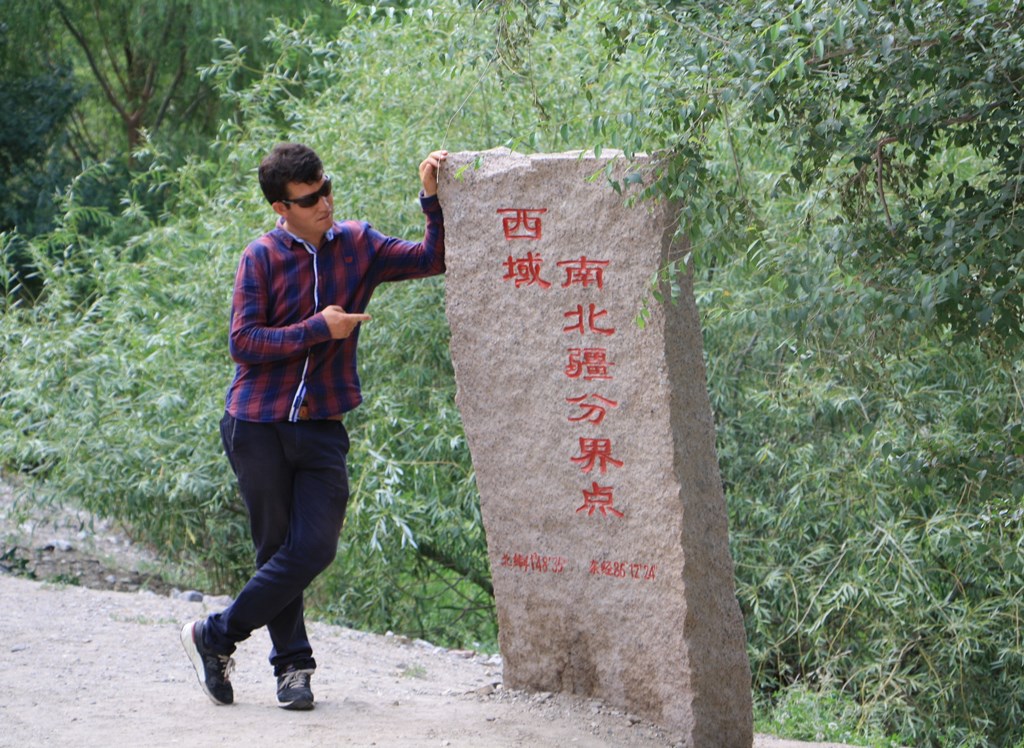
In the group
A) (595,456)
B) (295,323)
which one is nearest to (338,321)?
(295,323)

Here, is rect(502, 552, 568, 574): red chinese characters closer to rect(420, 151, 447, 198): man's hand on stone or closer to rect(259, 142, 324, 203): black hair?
rect(420, 151, 447, 198): man's hand on stone

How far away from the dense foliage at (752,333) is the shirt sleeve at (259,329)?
0.71 meters

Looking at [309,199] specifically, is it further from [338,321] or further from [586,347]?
[586,347]

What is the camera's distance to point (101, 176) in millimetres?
9547

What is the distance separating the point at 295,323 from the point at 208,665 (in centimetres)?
96

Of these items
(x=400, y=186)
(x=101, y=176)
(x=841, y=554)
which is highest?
(x=101, y=176)

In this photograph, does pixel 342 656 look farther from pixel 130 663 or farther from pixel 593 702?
pixel 593 702

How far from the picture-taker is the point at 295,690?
332 cm

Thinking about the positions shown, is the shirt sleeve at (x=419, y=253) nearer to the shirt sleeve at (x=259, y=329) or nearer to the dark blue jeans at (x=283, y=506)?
the shirt sleeve at (x=259, y=329)

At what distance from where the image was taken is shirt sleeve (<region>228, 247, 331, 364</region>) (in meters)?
3.14

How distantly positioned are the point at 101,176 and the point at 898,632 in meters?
7.13

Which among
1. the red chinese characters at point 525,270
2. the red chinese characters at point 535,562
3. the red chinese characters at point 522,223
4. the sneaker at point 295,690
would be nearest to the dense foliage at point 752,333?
the red chinese characters at point 522,223

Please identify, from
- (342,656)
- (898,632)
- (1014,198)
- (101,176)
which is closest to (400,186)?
(342,656)

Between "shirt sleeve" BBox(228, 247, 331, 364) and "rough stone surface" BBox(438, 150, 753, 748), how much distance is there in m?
0.45
